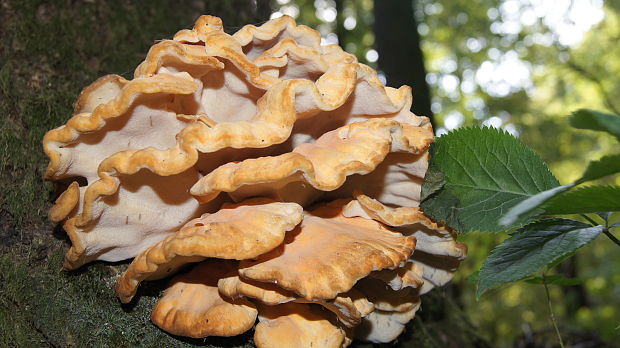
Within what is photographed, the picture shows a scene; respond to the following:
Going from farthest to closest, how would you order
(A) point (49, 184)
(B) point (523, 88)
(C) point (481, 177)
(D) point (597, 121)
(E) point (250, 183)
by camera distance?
(B) point (523, 88) → (A) point (49, 184) → (C) point (481, 177) → (E) point (250, 183) → (D) point (597, 121)

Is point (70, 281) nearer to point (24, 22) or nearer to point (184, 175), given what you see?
point (184, 175)

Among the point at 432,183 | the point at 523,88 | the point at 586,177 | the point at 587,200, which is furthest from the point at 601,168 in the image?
the point at 523,88

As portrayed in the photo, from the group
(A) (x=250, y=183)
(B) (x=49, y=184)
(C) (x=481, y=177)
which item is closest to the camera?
(A) (x=250, y=183)

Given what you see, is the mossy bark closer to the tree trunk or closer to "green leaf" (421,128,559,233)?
"green leaf" (421,128,559,233)

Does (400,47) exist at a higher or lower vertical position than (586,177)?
lower

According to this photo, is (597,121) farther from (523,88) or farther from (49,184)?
(523,88)

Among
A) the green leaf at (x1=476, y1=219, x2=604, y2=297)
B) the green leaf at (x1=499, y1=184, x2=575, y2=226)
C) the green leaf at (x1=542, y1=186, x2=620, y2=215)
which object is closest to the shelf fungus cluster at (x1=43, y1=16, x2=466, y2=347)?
the green leaf at (x1=476, y1=219, x2=604, y2=297)

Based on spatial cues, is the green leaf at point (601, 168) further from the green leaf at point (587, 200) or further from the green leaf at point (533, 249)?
the green leaf at point (533, 249)
